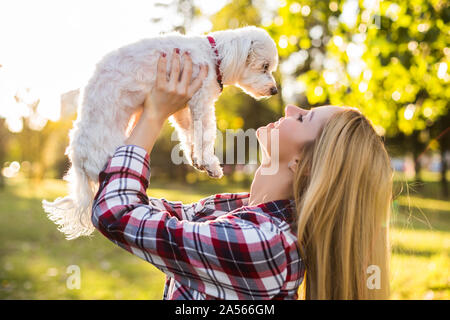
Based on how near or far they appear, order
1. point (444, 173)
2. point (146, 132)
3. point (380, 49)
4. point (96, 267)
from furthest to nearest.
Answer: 1. point (444, 173)
2. point (96, 267)
3. point (380, 49)
4. point (146, 132)

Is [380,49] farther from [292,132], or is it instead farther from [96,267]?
[96,267]

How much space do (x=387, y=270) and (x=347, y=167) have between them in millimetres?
485

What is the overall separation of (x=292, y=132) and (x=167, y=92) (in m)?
0.59

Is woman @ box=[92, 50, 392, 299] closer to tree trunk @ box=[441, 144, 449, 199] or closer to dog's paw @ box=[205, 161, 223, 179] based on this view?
dog's paw @ box=[205, 161, 223, 179]

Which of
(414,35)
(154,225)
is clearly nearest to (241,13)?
(414,35)

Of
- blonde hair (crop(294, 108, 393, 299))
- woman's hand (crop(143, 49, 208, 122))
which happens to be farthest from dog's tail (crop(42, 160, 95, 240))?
blonde hair (crop(294, 108, 393, 299))

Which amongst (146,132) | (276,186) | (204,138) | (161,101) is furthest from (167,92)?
(276,186)

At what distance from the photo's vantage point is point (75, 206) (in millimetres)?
1757

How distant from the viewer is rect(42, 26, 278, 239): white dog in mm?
1735

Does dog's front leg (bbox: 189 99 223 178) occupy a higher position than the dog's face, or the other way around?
the dog's face

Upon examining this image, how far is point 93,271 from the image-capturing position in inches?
332

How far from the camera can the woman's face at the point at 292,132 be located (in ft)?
6.25

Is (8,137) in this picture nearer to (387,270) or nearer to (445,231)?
(445,231)

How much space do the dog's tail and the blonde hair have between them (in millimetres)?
866
